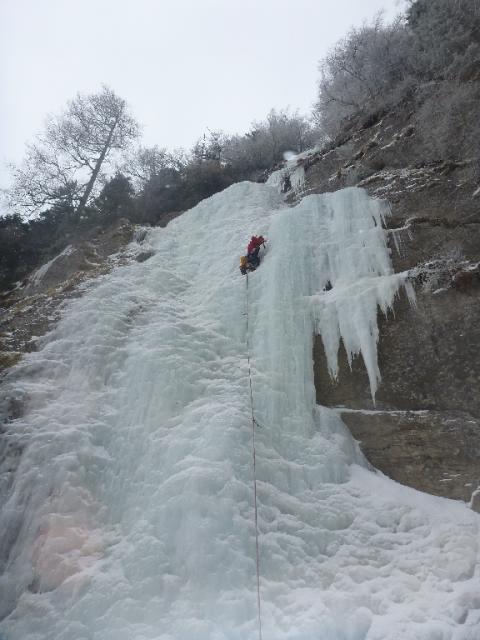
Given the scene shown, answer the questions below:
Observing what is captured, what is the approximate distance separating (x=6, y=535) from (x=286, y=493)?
2968 mm

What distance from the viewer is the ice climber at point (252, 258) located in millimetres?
7905

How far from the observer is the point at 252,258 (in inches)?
314

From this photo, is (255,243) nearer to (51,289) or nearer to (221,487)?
(51,289)

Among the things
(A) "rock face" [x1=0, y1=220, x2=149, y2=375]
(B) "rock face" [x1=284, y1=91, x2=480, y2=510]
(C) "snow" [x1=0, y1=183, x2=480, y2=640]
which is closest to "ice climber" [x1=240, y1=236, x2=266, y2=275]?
(C) "snow" [x1=0, y1=183, x2=480, y2=640]

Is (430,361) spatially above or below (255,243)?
below

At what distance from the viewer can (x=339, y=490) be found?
5109 mm

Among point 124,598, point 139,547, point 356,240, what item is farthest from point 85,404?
point 356,240

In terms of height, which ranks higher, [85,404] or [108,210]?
[108,210]

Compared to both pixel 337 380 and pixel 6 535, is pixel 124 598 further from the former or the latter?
pixel 337 380

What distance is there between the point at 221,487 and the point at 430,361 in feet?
9.97

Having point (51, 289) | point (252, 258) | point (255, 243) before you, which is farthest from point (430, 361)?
point (51, 289)

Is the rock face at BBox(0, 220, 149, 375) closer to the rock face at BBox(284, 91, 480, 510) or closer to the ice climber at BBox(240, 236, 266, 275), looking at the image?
the ice climber at BBox(240, 236, 266, 275)

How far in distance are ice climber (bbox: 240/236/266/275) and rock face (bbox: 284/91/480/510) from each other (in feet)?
6.94

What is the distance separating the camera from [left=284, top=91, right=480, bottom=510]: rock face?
5176 millimetres
